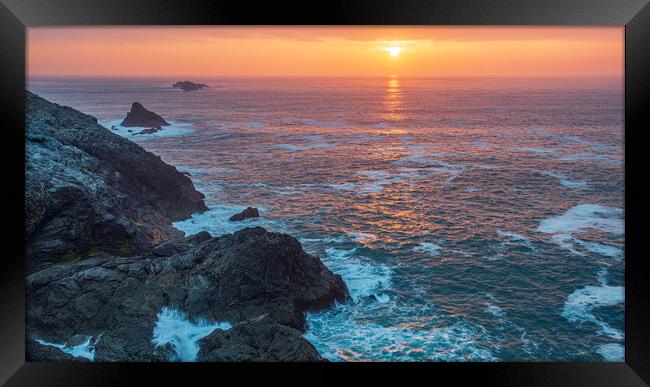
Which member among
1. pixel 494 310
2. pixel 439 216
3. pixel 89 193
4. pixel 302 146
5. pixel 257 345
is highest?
pixel 302 146

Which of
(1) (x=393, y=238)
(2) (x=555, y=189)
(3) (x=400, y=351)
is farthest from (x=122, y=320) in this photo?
(2) (x=555, y=189)

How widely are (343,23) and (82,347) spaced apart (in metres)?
10.7

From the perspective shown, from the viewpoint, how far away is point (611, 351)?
17.5m

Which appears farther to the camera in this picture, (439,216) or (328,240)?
(439,216)

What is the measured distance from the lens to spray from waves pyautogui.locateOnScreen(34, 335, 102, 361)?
49.1 feet

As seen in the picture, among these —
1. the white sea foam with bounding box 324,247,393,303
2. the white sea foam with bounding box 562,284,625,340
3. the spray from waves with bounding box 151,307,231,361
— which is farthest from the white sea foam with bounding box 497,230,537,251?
the spray from waves with bounding box 151,307,231,361

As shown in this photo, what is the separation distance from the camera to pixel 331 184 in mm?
37906

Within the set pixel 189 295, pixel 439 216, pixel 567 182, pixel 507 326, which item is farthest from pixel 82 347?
pixel 567 182

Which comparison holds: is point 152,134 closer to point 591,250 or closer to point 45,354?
point 591,250

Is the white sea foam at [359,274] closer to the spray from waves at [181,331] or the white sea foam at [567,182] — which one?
the spray from waves at [181,331]

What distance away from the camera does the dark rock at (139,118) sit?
5731 cm

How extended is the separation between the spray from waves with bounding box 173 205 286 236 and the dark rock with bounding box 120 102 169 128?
98.7ft
